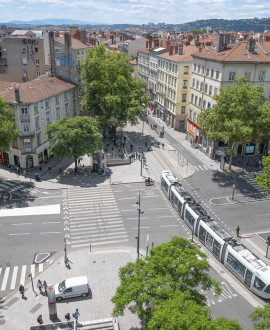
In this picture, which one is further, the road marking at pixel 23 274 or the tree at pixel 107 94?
the tree at pixel 107 94

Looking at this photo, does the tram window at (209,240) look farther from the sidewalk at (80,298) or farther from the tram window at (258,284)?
the sidewalk at (80,298)

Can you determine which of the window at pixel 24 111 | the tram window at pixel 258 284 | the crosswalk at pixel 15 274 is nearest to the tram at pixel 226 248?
the tram window at pixel 258 284

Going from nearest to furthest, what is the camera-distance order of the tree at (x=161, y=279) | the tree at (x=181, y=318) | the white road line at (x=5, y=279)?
1. the tree at (x=181, y=318)
2. the tree at (x=161, y=279)
3. the white road line at (x=5, y=279)

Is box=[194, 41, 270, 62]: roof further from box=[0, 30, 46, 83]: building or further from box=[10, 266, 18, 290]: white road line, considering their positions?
box=[10, 266, 18, 290]: white road line

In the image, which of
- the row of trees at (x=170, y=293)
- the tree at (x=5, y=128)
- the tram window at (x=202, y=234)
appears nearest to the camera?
the row of trees at (x=170, y=293)

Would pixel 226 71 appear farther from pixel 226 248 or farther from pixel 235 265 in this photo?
pixel 235 265

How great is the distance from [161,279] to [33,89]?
50.0 m

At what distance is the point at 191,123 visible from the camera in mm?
77188

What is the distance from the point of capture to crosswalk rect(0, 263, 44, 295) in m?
33.0

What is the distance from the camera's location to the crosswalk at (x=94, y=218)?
134ft

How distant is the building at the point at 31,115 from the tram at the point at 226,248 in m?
28.7

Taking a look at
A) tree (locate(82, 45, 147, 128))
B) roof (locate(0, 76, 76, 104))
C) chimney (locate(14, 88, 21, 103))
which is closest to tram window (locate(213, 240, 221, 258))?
roof (locate(0, 76, 76, 104))

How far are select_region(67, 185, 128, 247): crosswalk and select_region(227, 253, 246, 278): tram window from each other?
40.8 feet

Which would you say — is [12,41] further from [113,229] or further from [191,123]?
[113,229]
